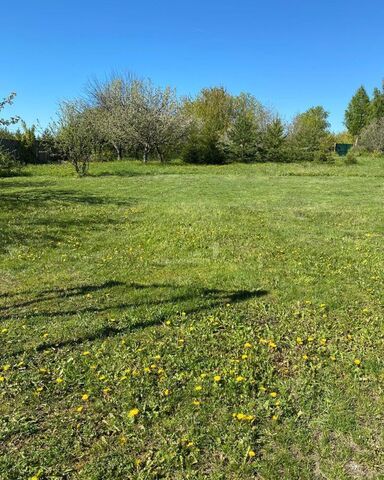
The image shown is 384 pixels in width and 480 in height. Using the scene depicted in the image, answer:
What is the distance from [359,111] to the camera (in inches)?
2298

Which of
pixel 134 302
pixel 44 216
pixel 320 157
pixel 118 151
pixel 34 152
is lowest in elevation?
pixel 134 302

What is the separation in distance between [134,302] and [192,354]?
1.45 metres

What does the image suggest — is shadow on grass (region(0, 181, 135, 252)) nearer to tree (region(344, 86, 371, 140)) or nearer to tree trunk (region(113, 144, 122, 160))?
tree trunk (region(113, 144, 122, 160))

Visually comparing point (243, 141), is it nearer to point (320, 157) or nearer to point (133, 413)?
point (320, 157)

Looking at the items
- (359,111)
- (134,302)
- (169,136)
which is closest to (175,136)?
(169,136)

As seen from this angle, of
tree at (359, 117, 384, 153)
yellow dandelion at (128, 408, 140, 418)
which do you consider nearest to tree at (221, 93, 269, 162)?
tree at (359, 117, 384, 153)

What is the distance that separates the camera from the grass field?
8.89ft

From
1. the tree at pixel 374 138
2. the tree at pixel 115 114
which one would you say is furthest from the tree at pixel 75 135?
the tree at pixel 374 138

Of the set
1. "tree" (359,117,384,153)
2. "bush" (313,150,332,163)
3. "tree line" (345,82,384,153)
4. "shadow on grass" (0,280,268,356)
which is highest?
"tree line" (345,82,384,153)

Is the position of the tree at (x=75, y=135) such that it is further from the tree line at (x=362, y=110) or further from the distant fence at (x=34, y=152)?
the tree line at (x=362, y=110)

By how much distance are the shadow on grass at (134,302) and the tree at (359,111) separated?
194ft

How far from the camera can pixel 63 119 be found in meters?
21.5

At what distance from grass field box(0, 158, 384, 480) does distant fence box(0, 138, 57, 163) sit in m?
22.0

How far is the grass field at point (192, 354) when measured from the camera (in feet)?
8.89
